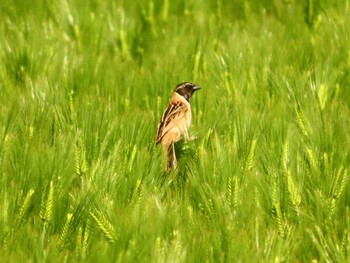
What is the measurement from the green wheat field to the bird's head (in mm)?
51

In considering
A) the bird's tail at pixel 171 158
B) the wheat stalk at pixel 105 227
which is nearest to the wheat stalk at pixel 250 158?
the bird's tail at pixel 171 158

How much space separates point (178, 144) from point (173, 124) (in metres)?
0.12

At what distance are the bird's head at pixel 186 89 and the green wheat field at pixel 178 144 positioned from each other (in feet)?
0.17

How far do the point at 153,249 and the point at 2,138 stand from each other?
3.04 feet

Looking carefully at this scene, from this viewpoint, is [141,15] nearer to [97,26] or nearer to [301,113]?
[97,26]

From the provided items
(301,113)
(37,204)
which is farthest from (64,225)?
(301,113)

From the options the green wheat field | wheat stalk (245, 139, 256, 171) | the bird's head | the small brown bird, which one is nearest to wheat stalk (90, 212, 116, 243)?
the green wheat field

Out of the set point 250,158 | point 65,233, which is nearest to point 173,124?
point 250,158

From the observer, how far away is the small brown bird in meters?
3.15

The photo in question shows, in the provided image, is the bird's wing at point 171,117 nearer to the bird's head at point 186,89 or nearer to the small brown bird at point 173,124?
the small brown bird at point 173,124

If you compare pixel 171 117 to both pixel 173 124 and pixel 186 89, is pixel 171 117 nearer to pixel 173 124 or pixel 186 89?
pixel 173 124

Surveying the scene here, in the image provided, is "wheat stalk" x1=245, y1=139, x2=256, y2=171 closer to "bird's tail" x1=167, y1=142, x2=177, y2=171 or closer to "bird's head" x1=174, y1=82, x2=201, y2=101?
→ "bird's tail" x1=167, y1=142, x2=177, y2=171

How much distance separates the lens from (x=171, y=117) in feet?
10.6

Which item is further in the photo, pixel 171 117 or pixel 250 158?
pixel 171 117
